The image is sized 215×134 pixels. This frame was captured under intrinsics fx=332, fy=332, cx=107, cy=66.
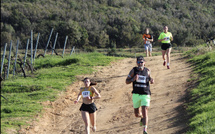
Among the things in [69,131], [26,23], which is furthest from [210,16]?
[69,131]

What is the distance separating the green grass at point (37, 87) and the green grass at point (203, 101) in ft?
18.5

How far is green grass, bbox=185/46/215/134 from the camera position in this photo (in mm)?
8227

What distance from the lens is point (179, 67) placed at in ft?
55.4

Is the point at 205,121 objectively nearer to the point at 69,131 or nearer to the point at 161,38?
the point at 69,131

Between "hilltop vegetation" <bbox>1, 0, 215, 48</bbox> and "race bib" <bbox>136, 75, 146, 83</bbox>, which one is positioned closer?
"race bib" <bbox>136, 75, 146, 83</bbox>

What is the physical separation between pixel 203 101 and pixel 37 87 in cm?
816

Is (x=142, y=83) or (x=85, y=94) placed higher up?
(x=142, y=83)

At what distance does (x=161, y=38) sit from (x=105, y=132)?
20.0 feet

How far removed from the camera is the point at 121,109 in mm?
12008

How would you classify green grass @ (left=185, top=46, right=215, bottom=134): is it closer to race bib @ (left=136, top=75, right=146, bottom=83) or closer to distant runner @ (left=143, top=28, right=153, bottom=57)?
race bib @ (left=136, top=75, right=146, bottom=83)

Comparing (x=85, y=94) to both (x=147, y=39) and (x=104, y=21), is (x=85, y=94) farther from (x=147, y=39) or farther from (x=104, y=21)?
(x=104, y=21)

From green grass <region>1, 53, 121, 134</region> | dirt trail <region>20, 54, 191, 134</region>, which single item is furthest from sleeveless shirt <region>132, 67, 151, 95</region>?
green grass <region>1, 53, 121, 134</region>

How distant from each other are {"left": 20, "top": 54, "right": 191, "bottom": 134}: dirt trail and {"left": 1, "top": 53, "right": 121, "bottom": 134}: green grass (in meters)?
0.49

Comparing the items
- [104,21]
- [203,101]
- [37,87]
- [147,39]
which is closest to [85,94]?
[203,101]
